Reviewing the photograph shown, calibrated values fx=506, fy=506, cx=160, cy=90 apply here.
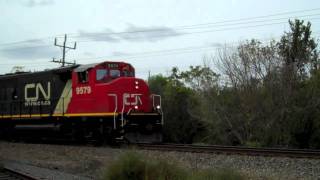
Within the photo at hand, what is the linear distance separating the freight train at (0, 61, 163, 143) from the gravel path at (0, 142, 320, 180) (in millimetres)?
1485

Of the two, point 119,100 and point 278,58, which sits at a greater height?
point 278,58

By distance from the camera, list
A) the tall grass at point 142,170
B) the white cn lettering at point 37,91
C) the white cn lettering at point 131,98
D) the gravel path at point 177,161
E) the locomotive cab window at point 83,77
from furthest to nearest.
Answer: the white cn lettering at point 37,91, the locomotive cab window at point 83,77, the white cn lettering at point 131,98, the gravel path at point 177,161, the tall grass at point 142,170

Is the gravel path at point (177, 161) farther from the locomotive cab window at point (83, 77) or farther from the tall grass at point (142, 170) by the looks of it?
the locomotive cab window at point (83, 77)

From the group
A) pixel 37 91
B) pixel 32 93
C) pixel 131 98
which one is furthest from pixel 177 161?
pixel 32 93

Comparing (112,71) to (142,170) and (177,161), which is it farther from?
(142,170)

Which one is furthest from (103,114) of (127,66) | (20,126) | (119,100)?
(20,126)

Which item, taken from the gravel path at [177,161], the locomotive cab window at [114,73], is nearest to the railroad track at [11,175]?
the gravel path at [177,161]

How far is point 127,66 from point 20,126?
6632mm

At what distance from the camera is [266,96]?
79.0 feet

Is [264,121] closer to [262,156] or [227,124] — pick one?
[227,124]

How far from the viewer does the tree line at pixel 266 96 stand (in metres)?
23.2

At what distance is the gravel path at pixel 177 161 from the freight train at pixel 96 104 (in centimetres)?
149

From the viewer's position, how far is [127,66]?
20.8m

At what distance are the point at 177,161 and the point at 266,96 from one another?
43.2 ft
